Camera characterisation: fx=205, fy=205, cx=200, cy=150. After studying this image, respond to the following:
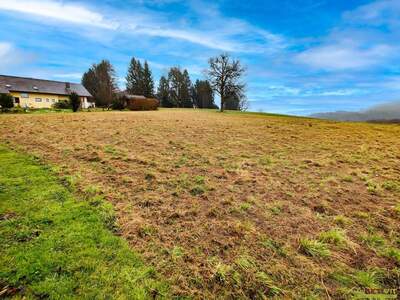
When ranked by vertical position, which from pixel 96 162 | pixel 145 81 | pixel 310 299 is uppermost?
pixel 145 81

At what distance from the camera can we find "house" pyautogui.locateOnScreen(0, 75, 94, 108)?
36.4 m

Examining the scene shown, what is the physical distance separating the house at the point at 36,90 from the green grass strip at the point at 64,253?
42.9 m

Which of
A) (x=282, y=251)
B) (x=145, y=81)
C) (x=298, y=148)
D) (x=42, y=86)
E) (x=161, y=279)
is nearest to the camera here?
(x=161, y=279)

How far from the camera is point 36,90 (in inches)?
1534

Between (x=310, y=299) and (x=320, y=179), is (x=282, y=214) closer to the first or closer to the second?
(x=310, y=299)

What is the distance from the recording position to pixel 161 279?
2385 millimetres

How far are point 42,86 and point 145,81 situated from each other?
25.5m

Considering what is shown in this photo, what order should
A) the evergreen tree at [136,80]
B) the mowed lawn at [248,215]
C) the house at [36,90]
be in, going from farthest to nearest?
the evergreen tree at [136,80] < the house at [36,90] < the mowed lawn at [248,215]

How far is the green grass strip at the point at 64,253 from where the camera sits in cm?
219

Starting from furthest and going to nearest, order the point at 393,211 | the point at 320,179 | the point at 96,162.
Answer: the point at 96,162
the point at 320,179
the point at 393,211

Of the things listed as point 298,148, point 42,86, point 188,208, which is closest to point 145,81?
point 42,86

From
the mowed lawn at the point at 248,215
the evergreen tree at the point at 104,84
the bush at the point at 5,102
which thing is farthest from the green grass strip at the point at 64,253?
the evergreen tree at the point at 104,84

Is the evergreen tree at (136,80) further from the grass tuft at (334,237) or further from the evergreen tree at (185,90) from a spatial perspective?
the grass tuft at (334,237)

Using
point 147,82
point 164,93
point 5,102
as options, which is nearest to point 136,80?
point 147,82
